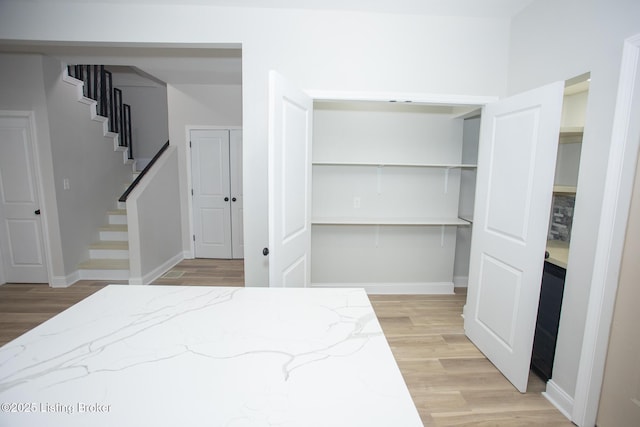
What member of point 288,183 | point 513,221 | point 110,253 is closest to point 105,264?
point 110,253

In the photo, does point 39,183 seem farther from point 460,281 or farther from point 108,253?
point 460,281

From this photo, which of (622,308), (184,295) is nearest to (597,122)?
(622,308)

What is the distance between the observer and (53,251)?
11.7 feet

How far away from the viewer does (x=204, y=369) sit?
0.86 meters

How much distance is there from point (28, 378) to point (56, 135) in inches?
147

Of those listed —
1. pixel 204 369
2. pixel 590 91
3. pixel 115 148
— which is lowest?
pixel 204 369

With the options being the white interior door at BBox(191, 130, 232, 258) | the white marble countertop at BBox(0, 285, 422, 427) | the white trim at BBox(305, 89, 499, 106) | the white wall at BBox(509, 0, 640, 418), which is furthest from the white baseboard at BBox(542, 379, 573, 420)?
the white interior door at BBox(191, 130, 232, 258)

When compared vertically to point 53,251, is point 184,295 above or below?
above

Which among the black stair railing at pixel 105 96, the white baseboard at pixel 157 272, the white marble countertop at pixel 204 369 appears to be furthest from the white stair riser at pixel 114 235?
the white marble countertop at pixel 204 369

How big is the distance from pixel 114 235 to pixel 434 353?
425cm

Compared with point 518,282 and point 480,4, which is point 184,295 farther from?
point 480,4

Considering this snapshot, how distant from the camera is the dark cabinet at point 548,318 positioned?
194 cm

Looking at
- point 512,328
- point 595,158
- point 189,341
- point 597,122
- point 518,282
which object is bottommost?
point 512,328

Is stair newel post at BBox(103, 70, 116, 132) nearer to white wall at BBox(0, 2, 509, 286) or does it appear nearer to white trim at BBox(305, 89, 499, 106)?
white wall at BBox(0, 2, 509, 286)
